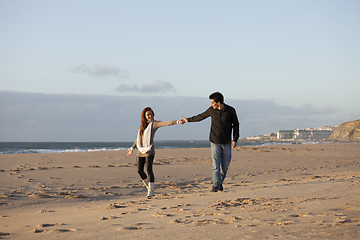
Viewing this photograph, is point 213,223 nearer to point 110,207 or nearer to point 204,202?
point 204,202

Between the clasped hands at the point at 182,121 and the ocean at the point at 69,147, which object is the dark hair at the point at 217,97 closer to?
the clasped hands at the point at 182,121

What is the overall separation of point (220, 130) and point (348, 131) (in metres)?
109

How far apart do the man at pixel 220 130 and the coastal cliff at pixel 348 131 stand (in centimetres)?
10146

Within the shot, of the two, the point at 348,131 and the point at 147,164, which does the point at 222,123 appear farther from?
the point at 348,131

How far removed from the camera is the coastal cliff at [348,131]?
102m

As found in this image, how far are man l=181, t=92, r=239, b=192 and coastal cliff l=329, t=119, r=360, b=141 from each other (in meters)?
101

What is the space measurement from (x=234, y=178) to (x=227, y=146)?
3506 millimetres

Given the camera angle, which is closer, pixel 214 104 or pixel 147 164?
pixel 214 104

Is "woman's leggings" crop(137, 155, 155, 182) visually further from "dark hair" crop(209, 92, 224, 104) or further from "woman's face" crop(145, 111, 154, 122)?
"dark hair" crop(209, 92, 224, 104)

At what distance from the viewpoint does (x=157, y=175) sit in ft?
37.7

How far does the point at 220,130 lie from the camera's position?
7559 millimetres

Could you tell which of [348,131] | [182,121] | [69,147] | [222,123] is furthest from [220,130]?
[348,131]

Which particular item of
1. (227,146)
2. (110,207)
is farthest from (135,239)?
(227,146)

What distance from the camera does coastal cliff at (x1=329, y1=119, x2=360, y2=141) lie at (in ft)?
336
